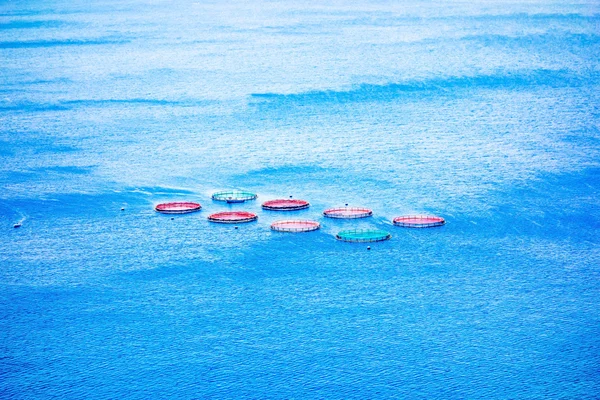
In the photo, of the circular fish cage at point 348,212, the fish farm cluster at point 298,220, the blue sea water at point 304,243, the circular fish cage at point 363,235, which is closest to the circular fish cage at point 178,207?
the fish farm cluster at point 298,220

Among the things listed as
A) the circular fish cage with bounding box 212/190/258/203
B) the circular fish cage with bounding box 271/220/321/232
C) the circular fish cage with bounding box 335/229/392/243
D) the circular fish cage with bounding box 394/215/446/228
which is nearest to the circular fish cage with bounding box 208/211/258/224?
the circular fish cage with bounding box 271/220/321/232

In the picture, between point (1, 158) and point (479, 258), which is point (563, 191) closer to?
point (479, 258)

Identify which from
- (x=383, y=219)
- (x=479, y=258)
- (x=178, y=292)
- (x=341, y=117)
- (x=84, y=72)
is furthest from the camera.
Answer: (x=84, y=72)

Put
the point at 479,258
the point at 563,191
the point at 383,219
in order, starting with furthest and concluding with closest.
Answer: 1. the point at 563,191
2. the point at 383,219
3. the point at 479,258

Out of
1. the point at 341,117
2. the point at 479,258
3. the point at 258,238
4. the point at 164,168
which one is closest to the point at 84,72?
the point at 341,117

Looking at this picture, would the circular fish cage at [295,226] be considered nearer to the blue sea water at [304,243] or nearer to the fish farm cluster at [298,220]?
the fish farm cluster at [298,220]

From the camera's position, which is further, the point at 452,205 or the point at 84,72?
the point at 84,72

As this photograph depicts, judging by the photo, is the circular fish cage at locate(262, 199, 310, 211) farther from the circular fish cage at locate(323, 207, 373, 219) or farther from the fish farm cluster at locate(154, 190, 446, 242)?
the circular fish cage at locate(323, 207, 373, 219)
